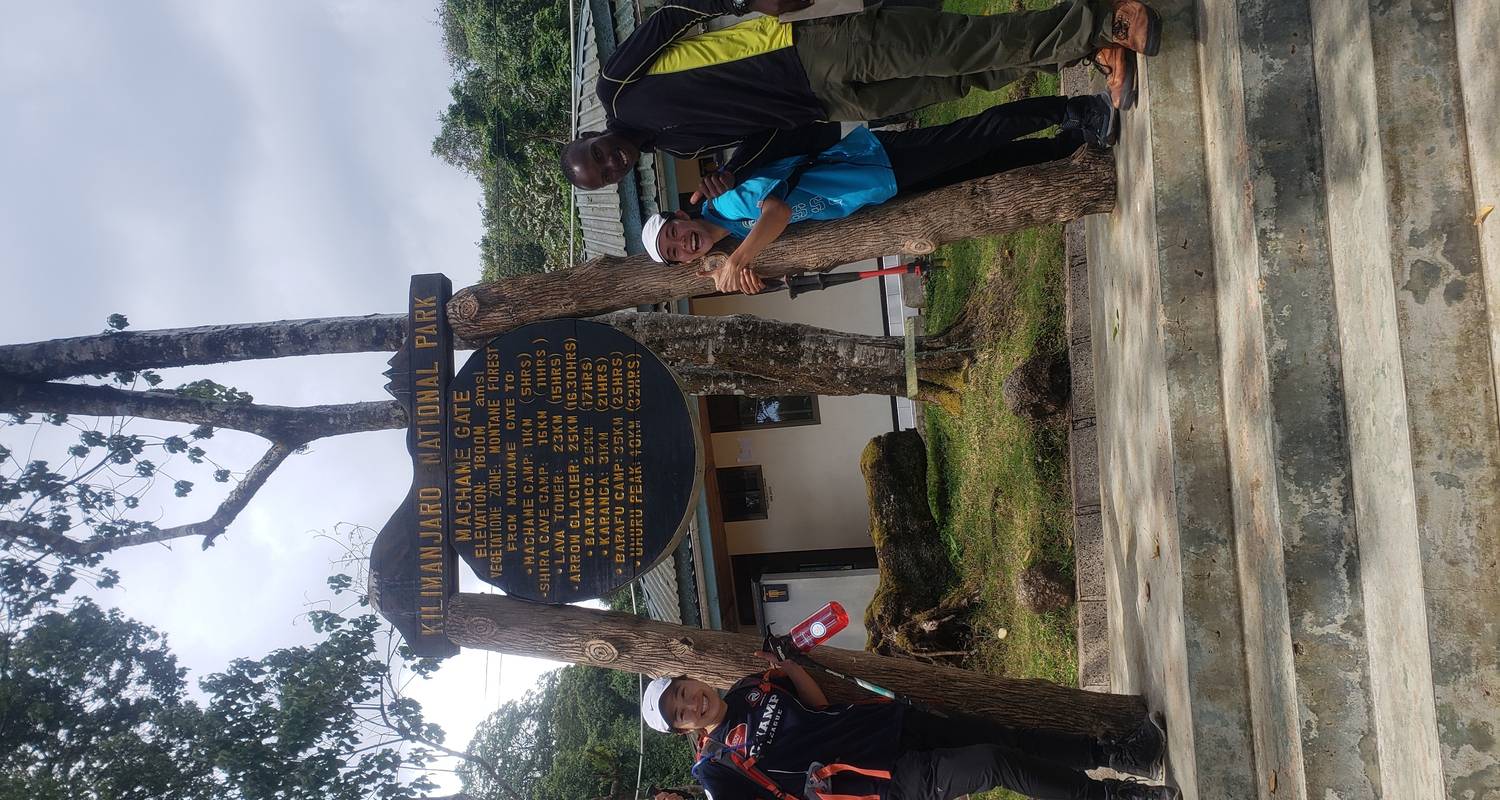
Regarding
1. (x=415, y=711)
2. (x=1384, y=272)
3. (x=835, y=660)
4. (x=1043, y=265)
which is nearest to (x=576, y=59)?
(x=1043, y=265)

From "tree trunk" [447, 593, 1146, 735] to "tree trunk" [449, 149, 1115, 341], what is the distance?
1.60 m

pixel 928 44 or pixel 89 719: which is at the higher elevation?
pixel 928 44

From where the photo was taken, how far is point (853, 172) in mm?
4613

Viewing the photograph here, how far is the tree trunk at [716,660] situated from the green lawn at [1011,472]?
2.06m

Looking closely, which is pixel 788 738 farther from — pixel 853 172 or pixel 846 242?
pixel 853 172

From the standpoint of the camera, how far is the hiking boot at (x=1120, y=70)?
12.8 feet

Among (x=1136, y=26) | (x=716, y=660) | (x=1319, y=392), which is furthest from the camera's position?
(x=716, y=660)

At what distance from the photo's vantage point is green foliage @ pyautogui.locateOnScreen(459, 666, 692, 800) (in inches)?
484

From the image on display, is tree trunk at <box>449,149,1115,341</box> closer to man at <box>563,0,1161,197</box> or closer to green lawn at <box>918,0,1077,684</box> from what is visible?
man at <box>563,0,1161,197</box>

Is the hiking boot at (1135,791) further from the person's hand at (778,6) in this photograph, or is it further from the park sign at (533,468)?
the person's hand at (778,6)

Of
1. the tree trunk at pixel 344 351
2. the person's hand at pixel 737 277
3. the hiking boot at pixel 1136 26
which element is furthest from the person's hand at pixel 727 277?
the hiking boot at pixel 1136 26

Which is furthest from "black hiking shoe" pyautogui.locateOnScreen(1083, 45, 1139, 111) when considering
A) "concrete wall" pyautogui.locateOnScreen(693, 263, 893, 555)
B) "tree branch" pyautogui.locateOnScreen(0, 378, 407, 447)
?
"concrete wall" pyautogui.locateOnScreen(693, 263, 893, 555)

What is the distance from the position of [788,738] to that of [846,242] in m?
2.42

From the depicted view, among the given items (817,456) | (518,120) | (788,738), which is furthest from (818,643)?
(518,120)
